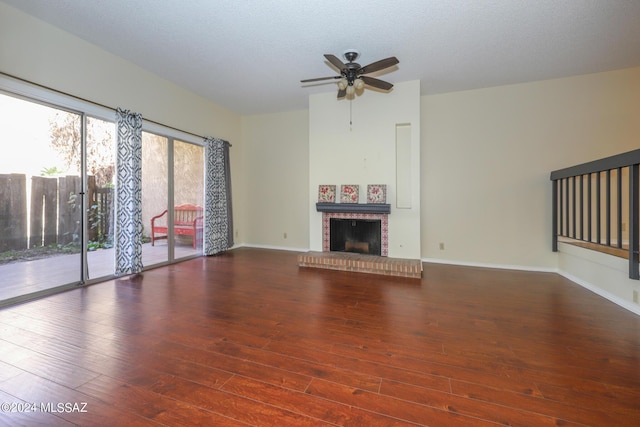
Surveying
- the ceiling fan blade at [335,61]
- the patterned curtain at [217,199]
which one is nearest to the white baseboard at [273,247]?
the patterned curtain at [217,199]

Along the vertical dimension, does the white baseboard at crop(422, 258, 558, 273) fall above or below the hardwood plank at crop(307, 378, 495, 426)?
above

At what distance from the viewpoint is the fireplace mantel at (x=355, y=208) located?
4.52 m

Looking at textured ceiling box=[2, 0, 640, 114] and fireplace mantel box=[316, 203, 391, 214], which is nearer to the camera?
textured ceiling box=[2, 0, 640, 114]

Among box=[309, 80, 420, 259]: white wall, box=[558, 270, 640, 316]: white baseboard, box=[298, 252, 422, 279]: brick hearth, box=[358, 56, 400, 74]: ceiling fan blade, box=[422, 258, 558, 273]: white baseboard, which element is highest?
box=[358, 56, 400, 74]: ceiling fan blade

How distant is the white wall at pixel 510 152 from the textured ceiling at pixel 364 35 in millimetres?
322

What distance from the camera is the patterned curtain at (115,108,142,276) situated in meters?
3.77

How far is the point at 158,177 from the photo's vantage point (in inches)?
178

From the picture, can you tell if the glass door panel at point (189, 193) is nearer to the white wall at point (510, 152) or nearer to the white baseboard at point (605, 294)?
the white wall at point (510, 152)

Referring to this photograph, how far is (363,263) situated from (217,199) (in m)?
3.17

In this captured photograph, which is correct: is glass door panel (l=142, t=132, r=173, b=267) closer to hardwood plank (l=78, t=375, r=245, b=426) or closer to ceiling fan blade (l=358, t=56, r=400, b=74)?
hardwood plank (l=78, t=375, r=245, b=426)

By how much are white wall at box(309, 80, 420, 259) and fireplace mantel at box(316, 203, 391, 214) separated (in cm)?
19

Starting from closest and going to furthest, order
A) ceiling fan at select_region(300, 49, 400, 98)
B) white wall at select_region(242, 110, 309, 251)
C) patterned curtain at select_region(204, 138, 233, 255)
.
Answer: ceiling fan at select_region(300, 49, 400, 98)
patterned curtain at select_region(204, 138, 233, 255)
white wall at select_region(242, 110, 309, 251)

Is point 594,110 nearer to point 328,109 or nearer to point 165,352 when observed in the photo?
point 328,109

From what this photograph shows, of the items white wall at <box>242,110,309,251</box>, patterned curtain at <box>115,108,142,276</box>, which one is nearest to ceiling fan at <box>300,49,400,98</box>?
white wall at <box>242,110,309,251</box>
